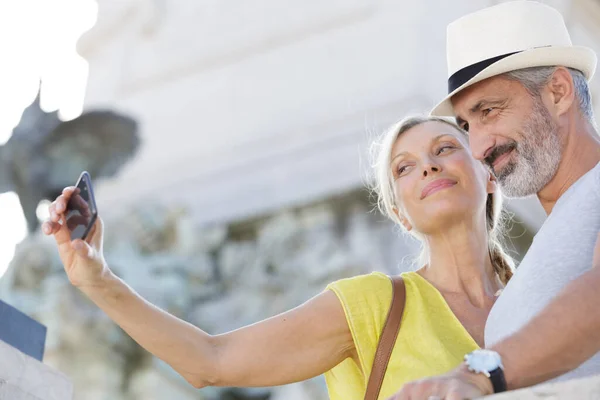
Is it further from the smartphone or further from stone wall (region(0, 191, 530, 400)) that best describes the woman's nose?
stone wall (region(0, 191, 530, 400))

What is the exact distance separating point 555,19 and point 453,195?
0.42 meters

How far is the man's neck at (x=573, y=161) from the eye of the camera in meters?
1.89

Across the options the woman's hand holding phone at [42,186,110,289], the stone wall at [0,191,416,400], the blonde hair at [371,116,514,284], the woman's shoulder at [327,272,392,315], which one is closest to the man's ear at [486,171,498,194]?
the blonde hair at [371,116,514,284]

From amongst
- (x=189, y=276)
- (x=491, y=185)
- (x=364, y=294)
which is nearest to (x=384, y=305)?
(x=364, y=294)

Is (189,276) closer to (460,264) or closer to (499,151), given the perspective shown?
(460,264)

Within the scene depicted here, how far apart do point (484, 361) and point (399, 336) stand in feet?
2.06

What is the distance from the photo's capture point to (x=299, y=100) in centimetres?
1109

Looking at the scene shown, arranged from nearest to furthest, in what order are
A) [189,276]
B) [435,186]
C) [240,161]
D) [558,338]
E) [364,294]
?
1. [558,338]
2. [364,294]
3. [435,186]
4. [189,276]
5. [240,161]

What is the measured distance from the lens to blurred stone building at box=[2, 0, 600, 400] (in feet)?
24.4

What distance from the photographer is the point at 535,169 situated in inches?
73.7

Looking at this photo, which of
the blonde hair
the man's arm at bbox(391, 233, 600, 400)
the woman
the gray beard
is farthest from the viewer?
the blonde hair

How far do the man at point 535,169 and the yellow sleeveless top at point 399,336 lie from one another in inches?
10.4

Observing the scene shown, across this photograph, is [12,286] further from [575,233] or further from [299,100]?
[575,233]

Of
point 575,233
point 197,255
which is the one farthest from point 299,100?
point 575,233
